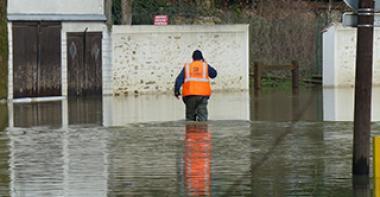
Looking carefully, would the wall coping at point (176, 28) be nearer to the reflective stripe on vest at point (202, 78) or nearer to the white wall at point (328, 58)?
the white wall at point (328, 58)

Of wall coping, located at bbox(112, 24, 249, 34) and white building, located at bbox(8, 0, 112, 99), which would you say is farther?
wall coping, located at bbox(112, 24, 249, 34)

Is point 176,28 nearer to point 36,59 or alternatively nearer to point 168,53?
point 168,53

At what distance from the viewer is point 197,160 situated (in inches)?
613

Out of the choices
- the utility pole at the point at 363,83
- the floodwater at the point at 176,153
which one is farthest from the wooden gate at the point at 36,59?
the utility pole at the point at 363,83

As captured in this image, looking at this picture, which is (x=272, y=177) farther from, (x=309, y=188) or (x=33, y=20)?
(x=33, y=20)

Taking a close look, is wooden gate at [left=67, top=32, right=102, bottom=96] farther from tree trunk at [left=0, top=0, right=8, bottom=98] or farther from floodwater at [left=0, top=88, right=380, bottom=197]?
floodwater at [left=0, top=88, right=380, bottom=197]

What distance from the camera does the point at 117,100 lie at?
31.5m

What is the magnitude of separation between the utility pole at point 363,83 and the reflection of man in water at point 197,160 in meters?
1.81

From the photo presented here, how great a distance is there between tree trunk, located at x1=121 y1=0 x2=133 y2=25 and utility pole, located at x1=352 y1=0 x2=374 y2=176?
22.7 meters

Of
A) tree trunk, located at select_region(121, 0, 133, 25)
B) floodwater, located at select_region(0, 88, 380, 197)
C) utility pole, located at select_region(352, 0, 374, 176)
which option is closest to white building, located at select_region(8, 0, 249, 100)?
tree trunk, located at select_region(121, 0, 133, 25)

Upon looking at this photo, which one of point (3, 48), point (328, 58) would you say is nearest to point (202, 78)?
point (3, 48)

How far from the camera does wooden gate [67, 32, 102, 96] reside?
32375 millimetres

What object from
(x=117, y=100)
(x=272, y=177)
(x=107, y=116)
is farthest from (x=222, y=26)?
(x=272, y=177)

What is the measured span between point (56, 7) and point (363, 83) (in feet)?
65.6
